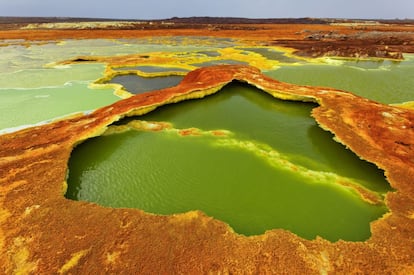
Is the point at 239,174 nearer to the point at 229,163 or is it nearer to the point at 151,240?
the point at 229,163

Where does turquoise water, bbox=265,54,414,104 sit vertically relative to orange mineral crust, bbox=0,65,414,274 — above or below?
above

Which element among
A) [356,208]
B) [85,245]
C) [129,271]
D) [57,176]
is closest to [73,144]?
[57,176]

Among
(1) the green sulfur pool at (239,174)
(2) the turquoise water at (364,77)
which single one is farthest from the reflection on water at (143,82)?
(2) the turquoise water at (364,77)

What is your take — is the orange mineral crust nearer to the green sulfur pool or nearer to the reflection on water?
the green sulfur pool

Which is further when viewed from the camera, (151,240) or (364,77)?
(364,77)

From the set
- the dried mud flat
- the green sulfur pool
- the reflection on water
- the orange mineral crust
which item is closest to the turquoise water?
the green sulfur pool

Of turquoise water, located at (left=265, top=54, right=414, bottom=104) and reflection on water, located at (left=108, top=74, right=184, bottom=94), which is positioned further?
reflection on water, located at (left=108, top=74, right=184, bottom=94)

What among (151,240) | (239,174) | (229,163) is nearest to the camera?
(151,240)

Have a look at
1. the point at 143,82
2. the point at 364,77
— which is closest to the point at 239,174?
the point at 143,82
